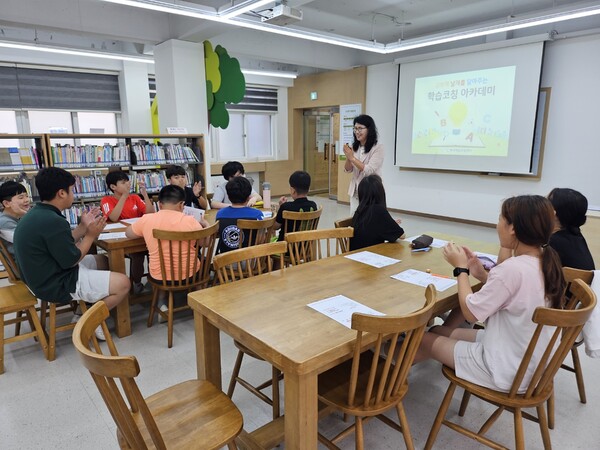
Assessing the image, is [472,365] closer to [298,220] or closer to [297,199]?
[298,220]

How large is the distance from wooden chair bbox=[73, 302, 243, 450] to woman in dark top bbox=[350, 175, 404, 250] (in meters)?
1.44

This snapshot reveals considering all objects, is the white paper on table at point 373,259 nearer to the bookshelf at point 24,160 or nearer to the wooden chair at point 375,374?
the wooden chair at point 375,374

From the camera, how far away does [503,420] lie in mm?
2012

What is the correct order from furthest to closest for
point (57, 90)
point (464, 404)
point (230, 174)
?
point (57, 90)
point (230, 174)
point (464, 404)

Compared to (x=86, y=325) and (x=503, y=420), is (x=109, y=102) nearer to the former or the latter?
(x=86, y=325)

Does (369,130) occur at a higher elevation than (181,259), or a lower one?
higher

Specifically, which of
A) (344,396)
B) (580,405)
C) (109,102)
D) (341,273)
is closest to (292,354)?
(344,396)

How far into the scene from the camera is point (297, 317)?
60.7 inches

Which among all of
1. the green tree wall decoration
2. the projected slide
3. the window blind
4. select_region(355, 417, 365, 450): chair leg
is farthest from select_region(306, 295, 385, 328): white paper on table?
the window blind

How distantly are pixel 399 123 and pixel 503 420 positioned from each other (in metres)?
6.06

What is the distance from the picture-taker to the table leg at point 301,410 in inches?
51.0

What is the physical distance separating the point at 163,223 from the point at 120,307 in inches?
27.5

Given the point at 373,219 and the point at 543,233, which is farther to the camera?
the point at 373,219

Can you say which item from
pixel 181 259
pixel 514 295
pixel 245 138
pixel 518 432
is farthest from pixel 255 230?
pixel 245 138
